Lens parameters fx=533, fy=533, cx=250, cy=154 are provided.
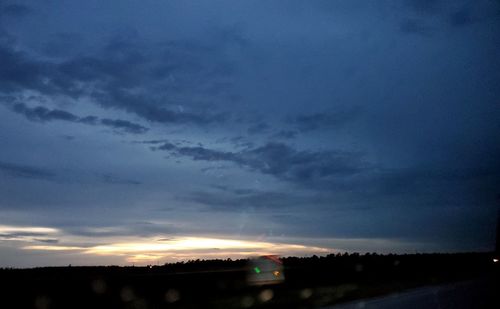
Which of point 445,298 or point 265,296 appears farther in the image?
point 265,296

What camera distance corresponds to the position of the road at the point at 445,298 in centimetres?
763

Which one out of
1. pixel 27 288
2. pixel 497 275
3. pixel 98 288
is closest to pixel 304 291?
pixel 497 275

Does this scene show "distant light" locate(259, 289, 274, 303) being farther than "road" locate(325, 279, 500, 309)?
Yes

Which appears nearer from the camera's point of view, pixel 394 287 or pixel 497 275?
pixel 497 275

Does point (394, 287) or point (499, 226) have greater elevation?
point (499, 226)

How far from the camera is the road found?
7.63 metres

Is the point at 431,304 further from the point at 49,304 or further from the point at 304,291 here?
the point at 49,304

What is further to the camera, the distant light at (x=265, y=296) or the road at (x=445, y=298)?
the distant light at (x=265, y=296)

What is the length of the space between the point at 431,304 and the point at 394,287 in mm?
9021

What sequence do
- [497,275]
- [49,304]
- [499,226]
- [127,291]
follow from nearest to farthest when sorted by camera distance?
[497,275] → [49,304] → [127,291] → [499,226]

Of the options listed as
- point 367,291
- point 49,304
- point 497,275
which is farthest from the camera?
point 49,304

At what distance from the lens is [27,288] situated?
24.6m

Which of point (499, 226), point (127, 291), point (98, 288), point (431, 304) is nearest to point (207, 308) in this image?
point (431, 304)

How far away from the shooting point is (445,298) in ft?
31.6
